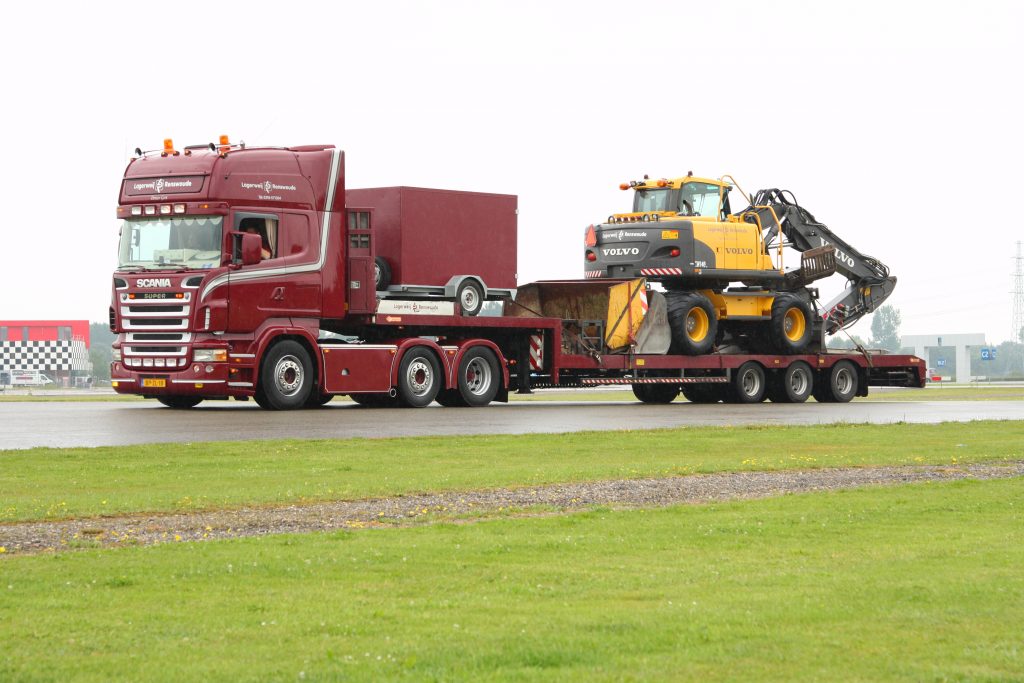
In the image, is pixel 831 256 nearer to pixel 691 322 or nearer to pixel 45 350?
pixel 691 322

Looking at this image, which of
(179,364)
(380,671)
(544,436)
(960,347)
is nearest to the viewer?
(380,671)

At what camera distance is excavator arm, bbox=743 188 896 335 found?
37250 mm

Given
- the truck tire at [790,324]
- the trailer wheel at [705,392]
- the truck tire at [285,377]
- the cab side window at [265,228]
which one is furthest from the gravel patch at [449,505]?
the truck tire at [790,324]

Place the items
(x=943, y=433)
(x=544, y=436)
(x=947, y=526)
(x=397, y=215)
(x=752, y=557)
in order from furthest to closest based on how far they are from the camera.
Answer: (x=397, y=215)
(x=943, y=433)
(x=544, y=436)
(x=947, y=526)
(x=752, y=557)

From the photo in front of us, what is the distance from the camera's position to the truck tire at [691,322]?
1326 inches

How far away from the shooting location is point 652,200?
1358 inches

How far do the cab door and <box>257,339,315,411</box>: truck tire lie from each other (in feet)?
4.89

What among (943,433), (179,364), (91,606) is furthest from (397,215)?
(91,606)

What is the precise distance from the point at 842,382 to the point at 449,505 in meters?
26.9

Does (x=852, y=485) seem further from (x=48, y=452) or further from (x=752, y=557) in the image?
(x=48, y=452)

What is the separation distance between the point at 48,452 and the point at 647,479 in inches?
286

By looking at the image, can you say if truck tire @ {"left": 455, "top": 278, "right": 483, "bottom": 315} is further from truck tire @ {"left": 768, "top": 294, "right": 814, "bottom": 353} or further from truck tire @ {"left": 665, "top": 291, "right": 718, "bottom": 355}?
truck tire @ {"left": 768, "top": 294, "right": 814, "bottom": 353}

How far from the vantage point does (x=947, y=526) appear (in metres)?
10.7

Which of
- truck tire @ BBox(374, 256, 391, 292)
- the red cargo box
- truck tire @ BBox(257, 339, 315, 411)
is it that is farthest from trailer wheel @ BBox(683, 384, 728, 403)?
truck tire @ BBox(257, 339, 315, 411)
